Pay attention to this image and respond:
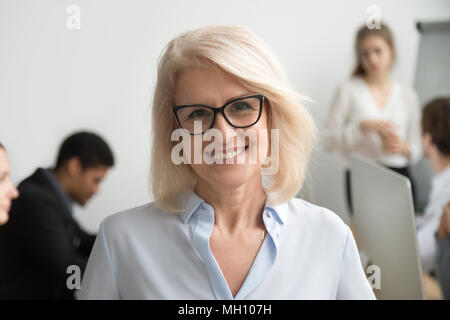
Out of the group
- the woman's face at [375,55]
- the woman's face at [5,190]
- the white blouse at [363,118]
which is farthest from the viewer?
the woman's face at [375,55]

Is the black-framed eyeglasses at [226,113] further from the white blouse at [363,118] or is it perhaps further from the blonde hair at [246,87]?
the white blouse at [363,118]

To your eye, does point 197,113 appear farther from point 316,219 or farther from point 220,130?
point 316,219

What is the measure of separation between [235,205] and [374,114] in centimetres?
61

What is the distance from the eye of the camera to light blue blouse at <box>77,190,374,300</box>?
64 centimetres

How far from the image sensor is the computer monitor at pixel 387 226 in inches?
31.3

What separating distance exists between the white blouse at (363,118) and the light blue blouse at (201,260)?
31 centimetres

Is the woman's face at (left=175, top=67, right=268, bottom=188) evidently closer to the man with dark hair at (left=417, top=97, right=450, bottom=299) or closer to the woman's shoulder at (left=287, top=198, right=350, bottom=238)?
the woman's shoulder at (left=287, top=198, right=350, bottom=238)

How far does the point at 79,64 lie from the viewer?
77cm

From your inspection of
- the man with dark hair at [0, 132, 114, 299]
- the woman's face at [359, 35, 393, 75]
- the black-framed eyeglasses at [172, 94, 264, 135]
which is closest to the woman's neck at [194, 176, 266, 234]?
the black-framed eyeglasses at [172, 94, 264, 135]

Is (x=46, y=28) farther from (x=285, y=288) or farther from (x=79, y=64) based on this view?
(x=285, y=288)

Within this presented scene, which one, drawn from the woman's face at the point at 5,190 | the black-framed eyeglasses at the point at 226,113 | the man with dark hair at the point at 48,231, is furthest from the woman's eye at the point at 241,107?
the woman's face at the point at 5,190

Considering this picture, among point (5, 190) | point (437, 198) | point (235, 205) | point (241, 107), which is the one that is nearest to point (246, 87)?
point (241, 107)

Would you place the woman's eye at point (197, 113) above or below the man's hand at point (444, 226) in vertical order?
above
